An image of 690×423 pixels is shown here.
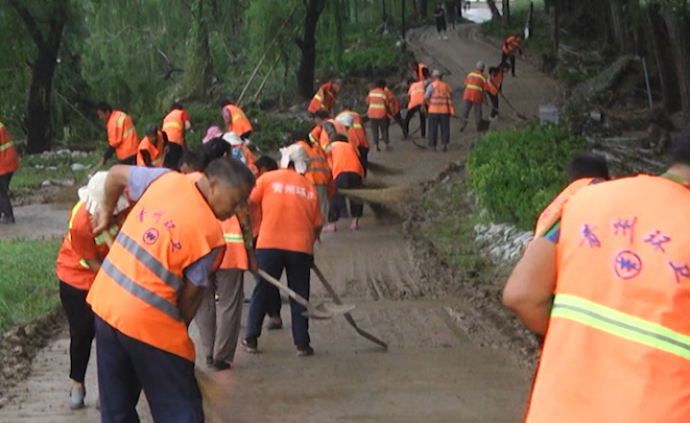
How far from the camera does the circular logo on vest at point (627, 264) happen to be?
3.07 m

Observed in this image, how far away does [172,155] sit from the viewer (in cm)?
1662

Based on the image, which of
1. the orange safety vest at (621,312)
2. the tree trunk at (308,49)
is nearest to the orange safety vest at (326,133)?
the tree trunk at (308,49)

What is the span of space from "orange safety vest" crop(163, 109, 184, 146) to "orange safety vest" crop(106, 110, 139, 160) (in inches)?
23.3

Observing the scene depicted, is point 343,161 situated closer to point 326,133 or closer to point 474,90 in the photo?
point 326,133

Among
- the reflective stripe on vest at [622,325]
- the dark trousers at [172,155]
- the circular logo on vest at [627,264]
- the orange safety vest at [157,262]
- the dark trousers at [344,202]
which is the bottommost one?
the dark trousers at [344,202]

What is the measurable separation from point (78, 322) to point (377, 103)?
49.9ft

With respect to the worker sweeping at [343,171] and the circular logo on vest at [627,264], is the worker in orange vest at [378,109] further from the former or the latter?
the circular logo on vest at [627,264]

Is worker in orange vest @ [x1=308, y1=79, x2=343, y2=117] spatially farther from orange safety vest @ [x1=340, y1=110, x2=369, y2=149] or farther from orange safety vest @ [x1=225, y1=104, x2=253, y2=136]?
orange safety vest @ [x1=225, y1=104, x2=253, y2=136]

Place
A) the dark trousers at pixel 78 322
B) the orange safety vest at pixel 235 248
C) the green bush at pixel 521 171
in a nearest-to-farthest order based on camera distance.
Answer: the dark trousers at pixel 78 322, the orange safety vest at pixel 235 248, the green bush at pixel 521 171

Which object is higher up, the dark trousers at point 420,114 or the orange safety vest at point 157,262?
the orange safety vest at point 157,262

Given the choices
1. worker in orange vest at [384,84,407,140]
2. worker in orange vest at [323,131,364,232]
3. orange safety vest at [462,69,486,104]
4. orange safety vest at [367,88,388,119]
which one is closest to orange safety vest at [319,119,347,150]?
worker in orange vest at [323,131,364,232]

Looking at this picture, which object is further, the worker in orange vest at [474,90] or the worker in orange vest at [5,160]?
the worker in orange vest at [474,90]

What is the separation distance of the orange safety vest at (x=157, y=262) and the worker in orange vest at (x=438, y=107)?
1666 cm

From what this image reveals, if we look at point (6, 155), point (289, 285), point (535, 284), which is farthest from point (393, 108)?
point (535, 284)
